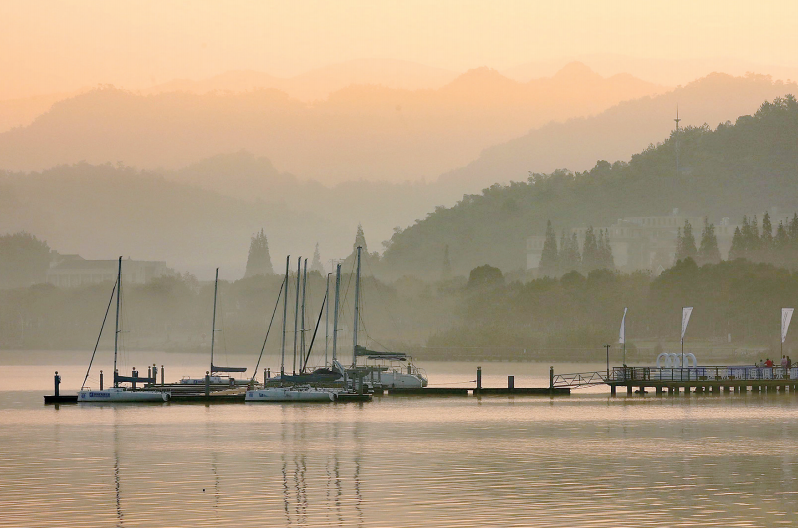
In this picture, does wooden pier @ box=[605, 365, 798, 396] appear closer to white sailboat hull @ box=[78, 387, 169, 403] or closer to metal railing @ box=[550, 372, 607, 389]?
metal railing @ box=[550, 372, 607, 389]

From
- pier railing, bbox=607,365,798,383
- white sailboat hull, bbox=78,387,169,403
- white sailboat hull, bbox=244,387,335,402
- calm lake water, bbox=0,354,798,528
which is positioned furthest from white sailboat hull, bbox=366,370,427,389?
white sailboat hull, bbox=78,387,169,403

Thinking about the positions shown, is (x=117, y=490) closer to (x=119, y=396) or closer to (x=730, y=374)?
(x=119, y=396)

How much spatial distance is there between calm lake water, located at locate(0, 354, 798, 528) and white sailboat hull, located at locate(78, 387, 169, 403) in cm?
128

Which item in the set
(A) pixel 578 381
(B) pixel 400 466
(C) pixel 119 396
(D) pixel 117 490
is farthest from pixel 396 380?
(D) pixel 117 490

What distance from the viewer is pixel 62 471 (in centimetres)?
5509

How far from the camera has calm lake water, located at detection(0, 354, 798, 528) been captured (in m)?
42.5

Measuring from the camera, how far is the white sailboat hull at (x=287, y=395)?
99.0 metres

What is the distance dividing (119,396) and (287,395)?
1308cm

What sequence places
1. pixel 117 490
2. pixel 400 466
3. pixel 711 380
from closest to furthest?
pixel 117 490 < pixel 400 466 < pixel 711 380

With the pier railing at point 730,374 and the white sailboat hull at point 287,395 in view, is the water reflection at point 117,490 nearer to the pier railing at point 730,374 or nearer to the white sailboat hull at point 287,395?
the white sailboat hull at point 287,395

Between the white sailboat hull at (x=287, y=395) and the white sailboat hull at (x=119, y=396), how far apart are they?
7.09 m

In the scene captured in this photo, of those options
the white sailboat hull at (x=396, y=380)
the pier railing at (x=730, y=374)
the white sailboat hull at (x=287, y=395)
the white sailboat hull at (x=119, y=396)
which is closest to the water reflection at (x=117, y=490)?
the white sailboat hull at (x=119, y=396)

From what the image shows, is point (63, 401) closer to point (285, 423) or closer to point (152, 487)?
point (285, 423)

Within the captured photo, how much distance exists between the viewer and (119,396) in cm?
9938
